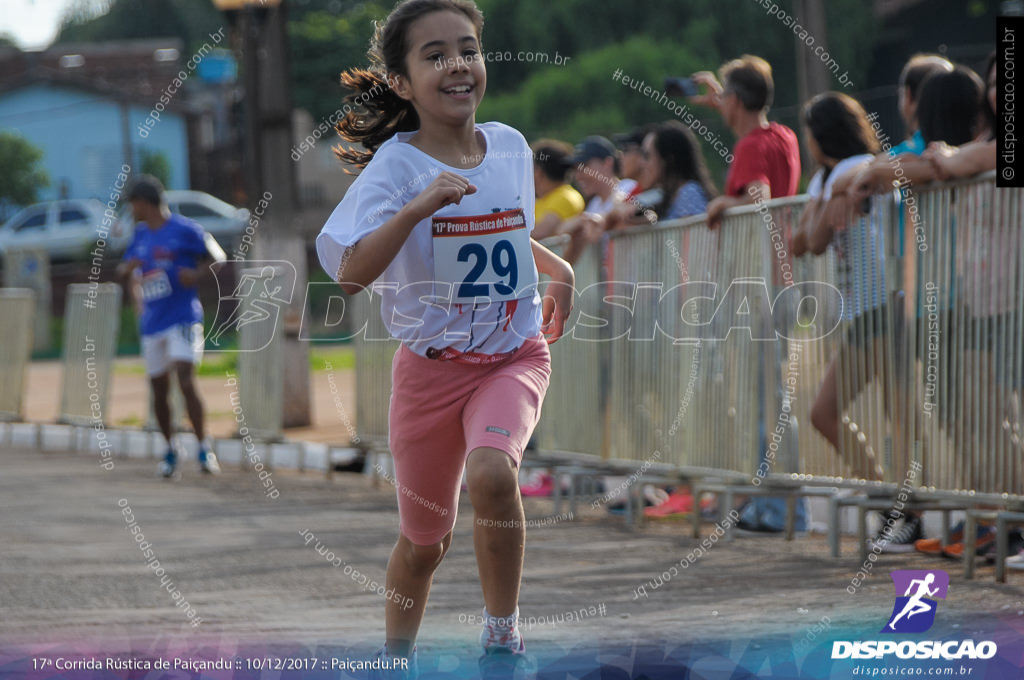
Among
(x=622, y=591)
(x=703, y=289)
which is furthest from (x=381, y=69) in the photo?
(x=703, y=289)

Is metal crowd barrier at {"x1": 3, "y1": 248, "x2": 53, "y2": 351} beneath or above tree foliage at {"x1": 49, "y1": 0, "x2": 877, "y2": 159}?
beneath

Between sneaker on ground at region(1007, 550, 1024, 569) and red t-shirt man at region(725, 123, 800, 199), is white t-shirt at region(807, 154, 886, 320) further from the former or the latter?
sneaker on ground at region(1007, 550, 1024, 569)

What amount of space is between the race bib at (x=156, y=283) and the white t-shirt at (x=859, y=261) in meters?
5.46

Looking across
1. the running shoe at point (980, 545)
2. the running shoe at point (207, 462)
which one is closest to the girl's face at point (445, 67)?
the running shoe at point (980, 545)

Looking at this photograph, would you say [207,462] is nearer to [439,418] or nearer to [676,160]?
[676,160]

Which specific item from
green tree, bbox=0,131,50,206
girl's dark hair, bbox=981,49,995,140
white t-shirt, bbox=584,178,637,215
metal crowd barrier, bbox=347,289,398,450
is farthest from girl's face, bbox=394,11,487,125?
green tree, bbox=0,131,50,206

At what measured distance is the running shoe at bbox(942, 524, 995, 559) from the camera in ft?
→ 19.4

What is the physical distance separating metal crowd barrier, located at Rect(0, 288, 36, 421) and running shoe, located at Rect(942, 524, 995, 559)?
10.6 meters

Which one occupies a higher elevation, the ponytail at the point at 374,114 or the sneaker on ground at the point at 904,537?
the ponytail at the point at 374,114

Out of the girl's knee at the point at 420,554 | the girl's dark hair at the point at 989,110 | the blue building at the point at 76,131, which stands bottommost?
the girl's knee at the point at 420,554

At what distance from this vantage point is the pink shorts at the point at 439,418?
13.2 feet

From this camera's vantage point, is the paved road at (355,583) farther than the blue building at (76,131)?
No

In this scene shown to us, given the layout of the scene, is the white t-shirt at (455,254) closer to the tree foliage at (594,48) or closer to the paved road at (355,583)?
the paved road at (355,583)

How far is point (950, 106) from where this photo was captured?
6234mm
